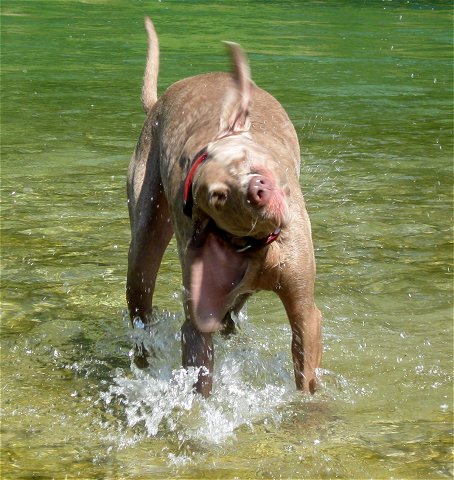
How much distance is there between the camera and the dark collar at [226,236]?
4.48 metres

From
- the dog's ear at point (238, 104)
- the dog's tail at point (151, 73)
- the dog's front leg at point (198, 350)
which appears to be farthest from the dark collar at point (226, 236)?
the dog's tail at point (151, 73)

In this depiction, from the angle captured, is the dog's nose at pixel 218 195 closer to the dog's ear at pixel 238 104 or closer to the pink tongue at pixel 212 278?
the pink tongue at pixel 212 278

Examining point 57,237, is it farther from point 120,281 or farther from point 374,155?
point 374,155

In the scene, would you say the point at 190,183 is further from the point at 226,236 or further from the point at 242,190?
the point at 242,190

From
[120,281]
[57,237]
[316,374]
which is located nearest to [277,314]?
[120,281]

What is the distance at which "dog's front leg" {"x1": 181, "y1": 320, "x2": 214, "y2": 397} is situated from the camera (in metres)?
4.95

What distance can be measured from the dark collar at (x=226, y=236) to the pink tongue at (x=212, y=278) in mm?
44

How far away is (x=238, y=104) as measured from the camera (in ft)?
15.4

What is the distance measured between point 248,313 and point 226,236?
2.22m

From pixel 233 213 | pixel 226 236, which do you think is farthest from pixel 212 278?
pixel 233 213

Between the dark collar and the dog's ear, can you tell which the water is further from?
the dog's ear

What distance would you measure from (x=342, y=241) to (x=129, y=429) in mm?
3234

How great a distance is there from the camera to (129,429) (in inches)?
202

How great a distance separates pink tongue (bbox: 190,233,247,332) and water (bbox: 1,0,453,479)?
0.42 metres
